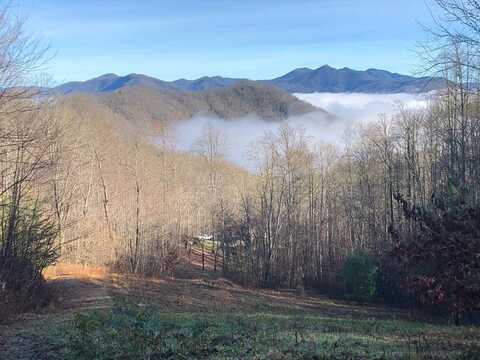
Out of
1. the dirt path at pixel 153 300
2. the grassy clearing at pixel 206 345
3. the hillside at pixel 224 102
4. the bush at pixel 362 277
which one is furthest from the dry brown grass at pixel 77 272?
the hillside at pixel 224 102

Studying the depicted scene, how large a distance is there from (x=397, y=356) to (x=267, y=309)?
53.5 feet

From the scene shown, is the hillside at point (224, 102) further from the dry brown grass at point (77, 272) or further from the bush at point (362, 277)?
the bush at point (362, 277)

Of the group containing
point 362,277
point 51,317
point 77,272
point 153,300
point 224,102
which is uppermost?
point 224,102

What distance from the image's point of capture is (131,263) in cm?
3200

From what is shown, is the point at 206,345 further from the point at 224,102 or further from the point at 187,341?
the point at 224,102

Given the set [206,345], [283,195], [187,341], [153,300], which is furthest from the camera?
[283,195]

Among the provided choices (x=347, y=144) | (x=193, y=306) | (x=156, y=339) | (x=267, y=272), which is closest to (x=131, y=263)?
(x=267, y=272)

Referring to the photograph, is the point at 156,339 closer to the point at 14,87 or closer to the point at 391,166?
the point at 14,87

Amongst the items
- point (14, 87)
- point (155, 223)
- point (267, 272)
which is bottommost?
point (267, 272)

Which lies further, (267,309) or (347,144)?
(347,144)

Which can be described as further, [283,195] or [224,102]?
[224,102]

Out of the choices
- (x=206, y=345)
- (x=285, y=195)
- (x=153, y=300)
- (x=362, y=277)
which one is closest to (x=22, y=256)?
(x=153, y=300)

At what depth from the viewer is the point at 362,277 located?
94.2ft

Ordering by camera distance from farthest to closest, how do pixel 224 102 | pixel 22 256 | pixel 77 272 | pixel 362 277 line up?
pixel 224 102, pixel 362 277, pixel 77 272, pixel 22 256
